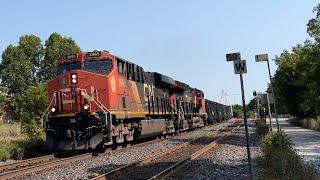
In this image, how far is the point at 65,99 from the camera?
20.9 metres

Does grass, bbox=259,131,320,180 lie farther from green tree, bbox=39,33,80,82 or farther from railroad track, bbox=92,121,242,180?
green tree, bbox=39,33,80,82

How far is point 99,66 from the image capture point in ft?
72.1

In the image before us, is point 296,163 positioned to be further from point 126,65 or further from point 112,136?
point 126,65

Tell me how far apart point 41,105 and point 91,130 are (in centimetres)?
2264

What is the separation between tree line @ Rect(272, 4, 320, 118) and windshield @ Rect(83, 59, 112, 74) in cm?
1166

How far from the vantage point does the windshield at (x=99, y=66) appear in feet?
71.7

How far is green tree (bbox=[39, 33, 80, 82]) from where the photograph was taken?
342 feet

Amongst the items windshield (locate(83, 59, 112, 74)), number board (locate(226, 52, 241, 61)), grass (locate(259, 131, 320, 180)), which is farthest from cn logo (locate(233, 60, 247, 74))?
windshield (locate(83, 59, 112, 74))

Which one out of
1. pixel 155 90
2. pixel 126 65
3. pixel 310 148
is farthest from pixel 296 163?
pixel 155 90

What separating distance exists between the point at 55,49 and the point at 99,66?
85181mm

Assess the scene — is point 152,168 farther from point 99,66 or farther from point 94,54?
point 94,54

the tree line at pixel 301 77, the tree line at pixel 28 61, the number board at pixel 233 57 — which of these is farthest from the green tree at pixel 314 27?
the tree line at pixel 28 61

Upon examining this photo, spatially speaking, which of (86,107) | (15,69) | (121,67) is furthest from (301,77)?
(15,69)

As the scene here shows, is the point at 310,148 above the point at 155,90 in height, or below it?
below
